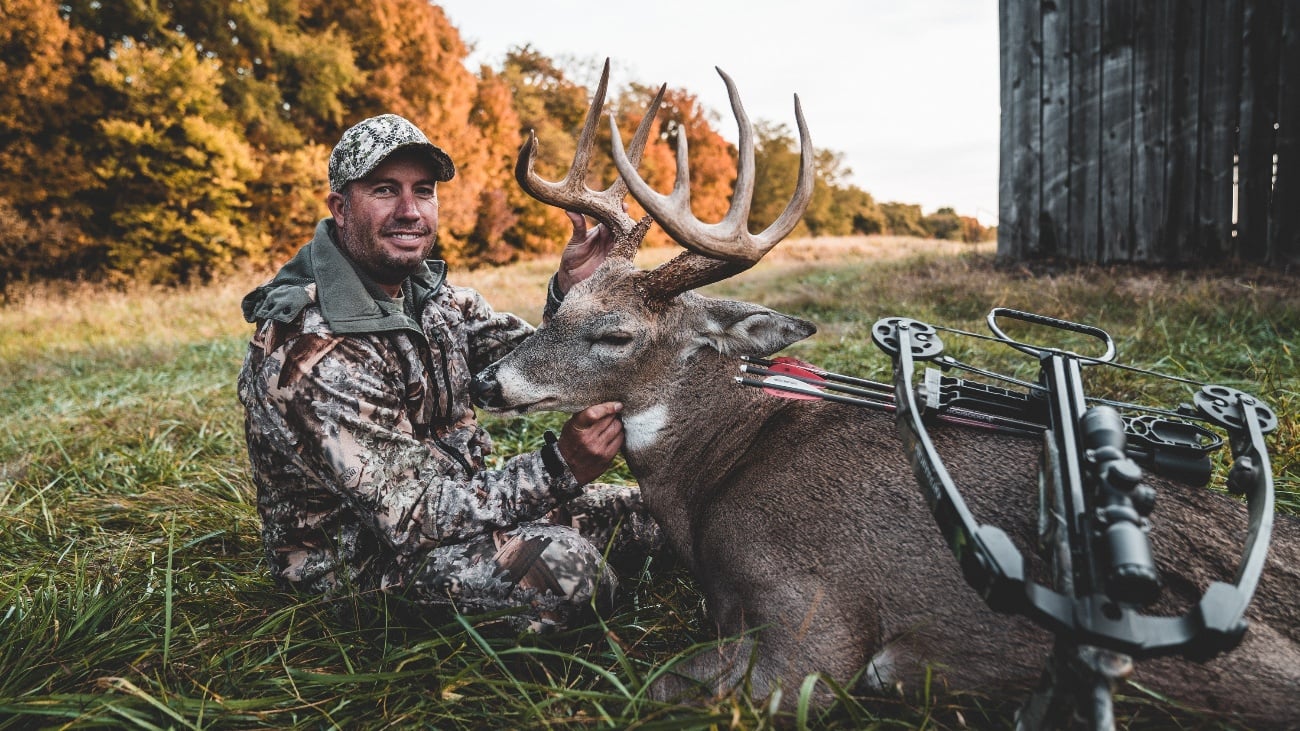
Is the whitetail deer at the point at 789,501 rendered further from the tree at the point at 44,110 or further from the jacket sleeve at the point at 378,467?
the tree at the point at 44,110

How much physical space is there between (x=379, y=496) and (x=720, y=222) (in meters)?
1.58

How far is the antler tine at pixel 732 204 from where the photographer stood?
266 centimetres

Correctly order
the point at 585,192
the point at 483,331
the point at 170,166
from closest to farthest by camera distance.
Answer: the point at 585,192 → the point at 483,331 → the point at 170,166

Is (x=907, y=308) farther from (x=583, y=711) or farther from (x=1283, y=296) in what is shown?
(x=583, y=711)

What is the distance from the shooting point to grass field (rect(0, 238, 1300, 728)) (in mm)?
2363

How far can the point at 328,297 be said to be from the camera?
3.10m

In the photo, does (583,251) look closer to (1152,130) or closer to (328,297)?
(328,297)

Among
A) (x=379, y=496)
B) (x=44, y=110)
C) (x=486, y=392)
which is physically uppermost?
(x=44, y=110)

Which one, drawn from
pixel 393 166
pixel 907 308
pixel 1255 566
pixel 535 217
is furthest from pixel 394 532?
pixel 535 217

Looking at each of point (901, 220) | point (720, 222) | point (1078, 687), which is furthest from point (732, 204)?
point (901, 220)

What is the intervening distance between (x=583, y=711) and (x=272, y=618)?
1.36 m

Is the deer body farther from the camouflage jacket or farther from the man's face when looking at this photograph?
the man's face

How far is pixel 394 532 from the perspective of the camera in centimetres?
283

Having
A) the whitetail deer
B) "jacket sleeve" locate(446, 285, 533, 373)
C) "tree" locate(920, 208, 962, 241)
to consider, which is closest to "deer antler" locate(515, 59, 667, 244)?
the whitetail deer
